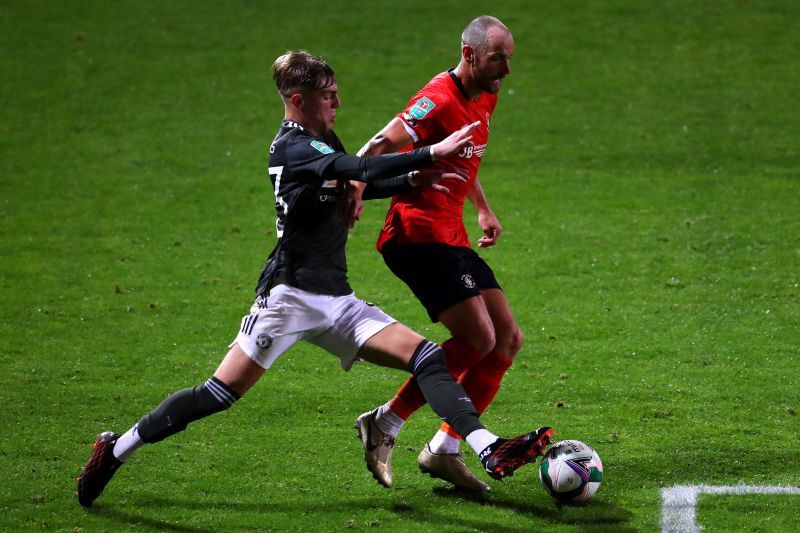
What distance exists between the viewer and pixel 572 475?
5434 mm

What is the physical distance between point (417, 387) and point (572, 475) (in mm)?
948

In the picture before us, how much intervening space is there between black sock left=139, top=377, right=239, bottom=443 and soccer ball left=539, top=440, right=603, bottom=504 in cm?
161

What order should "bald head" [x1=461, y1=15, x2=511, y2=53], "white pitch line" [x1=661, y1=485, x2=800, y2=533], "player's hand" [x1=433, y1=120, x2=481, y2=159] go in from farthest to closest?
1. "bald head" [x1=461, y1=15, x2=511, y2=53]
2. "white pitch line" [x1=661, y1=485, x2=800, y2=533]
3. "player's hand" [x1=433, y1=120, x2=481, y2=159]

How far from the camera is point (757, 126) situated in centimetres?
1295

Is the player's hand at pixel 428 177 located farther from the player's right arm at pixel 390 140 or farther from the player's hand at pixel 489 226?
the player's hand at pixel 489 226

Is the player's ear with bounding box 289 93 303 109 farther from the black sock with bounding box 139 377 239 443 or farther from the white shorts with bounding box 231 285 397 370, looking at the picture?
the black sock with bounding box 139 377 239 443

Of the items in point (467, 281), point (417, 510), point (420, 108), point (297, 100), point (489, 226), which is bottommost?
point (417, 510)

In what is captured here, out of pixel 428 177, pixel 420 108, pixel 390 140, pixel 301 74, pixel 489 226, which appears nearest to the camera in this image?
pixel 428 177

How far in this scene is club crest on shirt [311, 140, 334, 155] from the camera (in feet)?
17.1

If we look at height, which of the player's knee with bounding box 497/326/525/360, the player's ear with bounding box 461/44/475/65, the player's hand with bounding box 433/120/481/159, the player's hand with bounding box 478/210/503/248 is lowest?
the player's knee with bounding box 497/326/525/360

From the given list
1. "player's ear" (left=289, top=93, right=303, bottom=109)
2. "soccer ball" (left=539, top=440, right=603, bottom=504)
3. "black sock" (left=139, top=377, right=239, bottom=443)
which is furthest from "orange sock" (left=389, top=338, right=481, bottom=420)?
"player's ear" (left=289, top=93, right=303, bottom=109)

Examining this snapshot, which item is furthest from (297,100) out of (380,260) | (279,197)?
(380,260)

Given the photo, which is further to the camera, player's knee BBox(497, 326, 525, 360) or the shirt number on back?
player's knee BBox(497, 326, 525, 360)

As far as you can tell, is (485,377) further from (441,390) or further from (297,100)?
(297,100)
